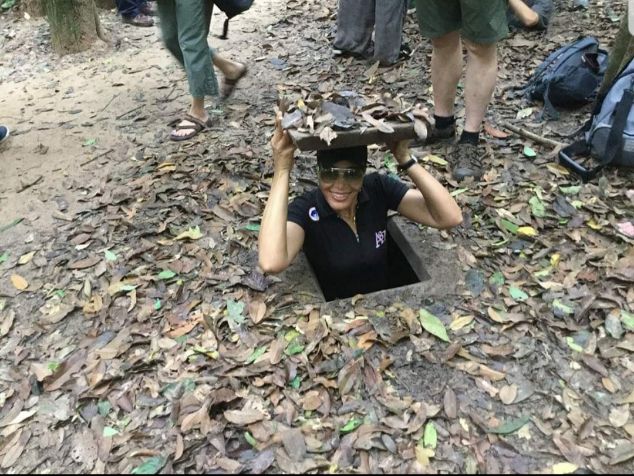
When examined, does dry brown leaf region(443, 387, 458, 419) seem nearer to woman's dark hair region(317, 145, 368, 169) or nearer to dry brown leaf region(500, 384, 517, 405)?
dry brown leaf region(500, 384, 517, 405)

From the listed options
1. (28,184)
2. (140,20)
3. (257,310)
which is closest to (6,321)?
(257,310)

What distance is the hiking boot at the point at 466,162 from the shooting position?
165 inches

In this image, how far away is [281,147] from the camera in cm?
291

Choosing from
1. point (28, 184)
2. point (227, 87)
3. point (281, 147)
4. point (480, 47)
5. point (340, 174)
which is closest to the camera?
point (281, 147)

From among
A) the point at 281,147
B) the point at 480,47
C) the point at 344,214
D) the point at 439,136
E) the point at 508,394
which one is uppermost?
the point at 480,47

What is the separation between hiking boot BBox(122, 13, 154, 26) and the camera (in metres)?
7.71

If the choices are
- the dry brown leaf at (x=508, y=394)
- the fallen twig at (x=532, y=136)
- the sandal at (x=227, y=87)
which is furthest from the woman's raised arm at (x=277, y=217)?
the sandal at (x=227, y=87)

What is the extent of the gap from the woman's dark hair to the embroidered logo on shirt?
526mm

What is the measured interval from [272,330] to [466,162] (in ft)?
6.89

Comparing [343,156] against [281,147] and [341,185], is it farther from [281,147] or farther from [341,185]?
[281,147]

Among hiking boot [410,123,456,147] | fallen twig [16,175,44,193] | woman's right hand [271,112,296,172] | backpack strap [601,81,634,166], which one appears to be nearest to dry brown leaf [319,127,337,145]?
woman's right hand [271,112,296,172]

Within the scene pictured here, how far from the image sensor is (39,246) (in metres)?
Answer: 3.82

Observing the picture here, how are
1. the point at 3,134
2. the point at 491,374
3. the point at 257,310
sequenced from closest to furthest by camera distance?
the point at 491,374, the point at 257,310, the point at 3,134

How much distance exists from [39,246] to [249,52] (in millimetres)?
3884
